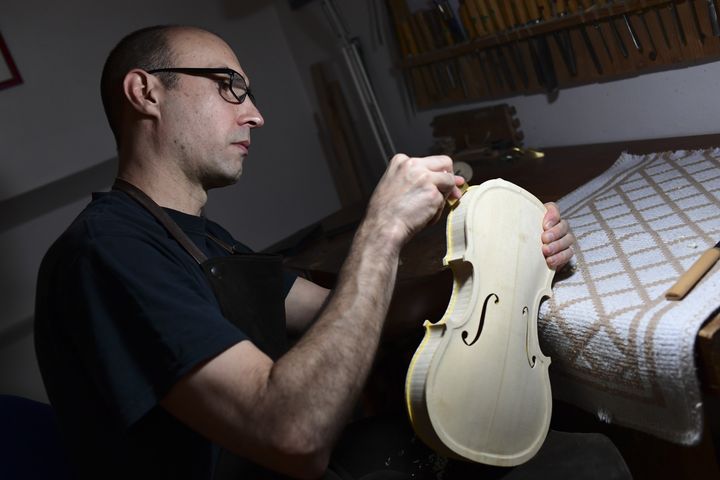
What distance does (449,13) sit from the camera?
2852mm

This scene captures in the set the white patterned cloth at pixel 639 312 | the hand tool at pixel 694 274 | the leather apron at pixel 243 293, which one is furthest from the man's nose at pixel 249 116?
the hand tool at pixel 694 274

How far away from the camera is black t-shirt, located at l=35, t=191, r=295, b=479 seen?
1091 millimetres

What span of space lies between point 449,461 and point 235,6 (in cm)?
313

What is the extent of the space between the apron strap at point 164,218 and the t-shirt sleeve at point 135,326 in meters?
Answer: 0.19

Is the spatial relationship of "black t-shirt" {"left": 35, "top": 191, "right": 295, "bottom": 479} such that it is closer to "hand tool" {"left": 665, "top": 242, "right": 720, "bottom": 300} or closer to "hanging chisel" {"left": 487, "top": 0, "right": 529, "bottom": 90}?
"hand tool" {"left": 665, "top": 242, "right": 720, "bottom": 300}

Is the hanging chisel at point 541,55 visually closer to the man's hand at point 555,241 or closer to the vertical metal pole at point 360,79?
the vertical metal pole at point 360,79

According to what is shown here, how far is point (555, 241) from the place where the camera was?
1.51 metres

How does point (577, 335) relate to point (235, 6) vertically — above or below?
below

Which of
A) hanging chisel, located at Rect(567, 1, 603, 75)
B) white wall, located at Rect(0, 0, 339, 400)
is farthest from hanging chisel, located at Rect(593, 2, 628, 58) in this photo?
white wall, located at Rect(0, 0, 339, 400)

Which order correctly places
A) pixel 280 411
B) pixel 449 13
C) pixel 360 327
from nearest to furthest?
pixel 280 411, pixel 360 327, pixel 449 13

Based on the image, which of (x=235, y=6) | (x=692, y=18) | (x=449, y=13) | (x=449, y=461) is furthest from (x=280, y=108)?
(x=449, y=461)

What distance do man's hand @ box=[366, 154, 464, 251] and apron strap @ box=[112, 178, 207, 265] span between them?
0.38m

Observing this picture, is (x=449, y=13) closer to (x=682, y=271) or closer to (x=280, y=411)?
(x=682, y=271)

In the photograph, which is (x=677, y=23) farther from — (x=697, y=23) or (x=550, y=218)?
(x=550, y=218)
